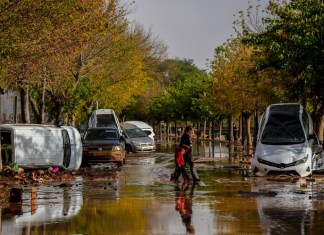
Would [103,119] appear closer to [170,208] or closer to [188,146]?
[188,146]

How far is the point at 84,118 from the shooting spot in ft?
219

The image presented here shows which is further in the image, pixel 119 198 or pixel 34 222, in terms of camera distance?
pixel 119 198

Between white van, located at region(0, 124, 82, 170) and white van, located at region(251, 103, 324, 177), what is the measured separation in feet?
21.3

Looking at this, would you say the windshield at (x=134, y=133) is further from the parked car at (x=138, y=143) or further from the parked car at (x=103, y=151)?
the parked car at (x=103, y=151)

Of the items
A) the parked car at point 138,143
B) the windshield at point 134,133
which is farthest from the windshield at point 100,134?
the windshield at point 134,133

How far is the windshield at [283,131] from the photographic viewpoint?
25844 millimetres

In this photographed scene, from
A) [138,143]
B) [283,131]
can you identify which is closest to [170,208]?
[283,131]

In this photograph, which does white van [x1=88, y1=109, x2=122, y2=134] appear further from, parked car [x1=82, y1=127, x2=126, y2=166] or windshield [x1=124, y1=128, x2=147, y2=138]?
parked car [x1=82, y1=127, x2=126, y2=166]

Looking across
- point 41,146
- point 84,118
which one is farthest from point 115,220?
point 84,118

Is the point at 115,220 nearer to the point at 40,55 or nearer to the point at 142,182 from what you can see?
the point at 142,182

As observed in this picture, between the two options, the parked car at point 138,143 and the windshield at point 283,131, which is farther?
the parked car at point 138,143

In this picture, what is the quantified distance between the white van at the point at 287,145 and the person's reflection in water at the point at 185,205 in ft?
11.8

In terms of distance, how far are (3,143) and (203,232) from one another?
15.4 meters

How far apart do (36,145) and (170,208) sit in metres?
10.2
